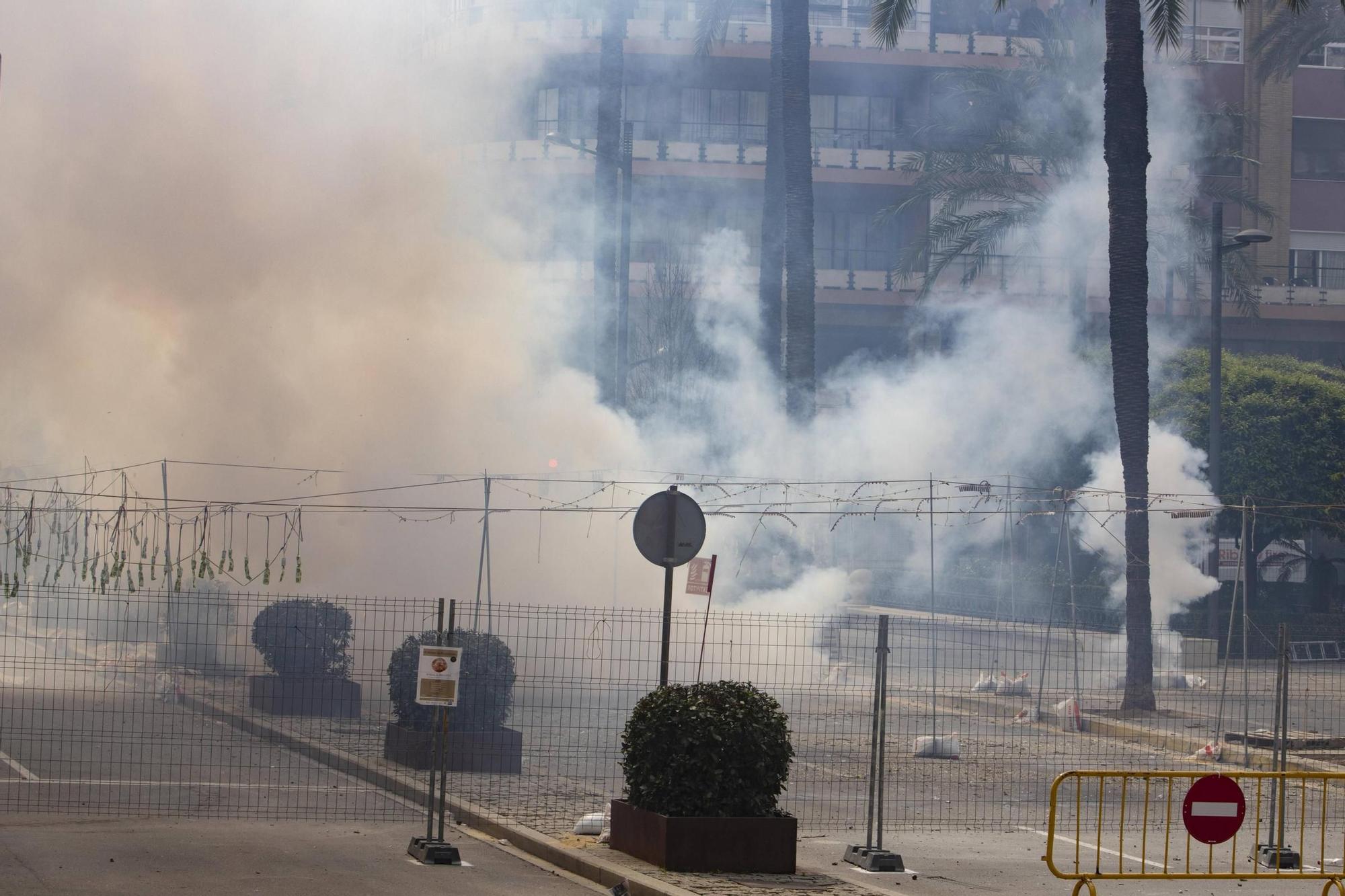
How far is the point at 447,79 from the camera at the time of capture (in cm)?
3788

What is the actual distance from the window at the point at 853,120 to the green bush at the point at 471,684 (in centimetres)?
4064

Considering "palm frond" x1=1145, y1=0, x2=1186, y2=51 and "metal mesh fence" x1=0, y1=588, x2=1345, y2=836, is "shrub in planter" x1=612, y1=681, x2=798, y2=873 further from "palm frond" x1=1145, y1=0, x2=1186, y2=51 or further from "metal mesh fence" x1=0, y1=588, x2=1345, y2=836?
"palm frond" x1=1145, y1=0, x2=1186, y2=51

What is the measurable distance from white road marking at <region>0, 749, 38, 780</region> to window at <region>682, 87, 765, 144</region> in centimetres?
4025

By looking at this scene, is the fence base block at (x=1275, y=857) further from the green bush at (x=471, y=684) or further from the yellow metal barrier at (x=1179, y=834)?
the green bush at (x=471, y=684)

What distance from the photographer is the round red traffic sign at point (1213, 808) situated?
705 cm

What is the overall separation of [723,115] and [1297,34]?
17.6 m

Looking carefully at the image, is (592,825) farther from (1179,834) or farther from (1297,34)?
(1297,34)

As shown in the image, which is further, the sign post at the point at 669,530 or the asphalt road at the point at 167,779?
the asphalt road at the point at 167,779

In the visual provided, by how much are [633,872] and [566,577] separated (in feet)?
60.3

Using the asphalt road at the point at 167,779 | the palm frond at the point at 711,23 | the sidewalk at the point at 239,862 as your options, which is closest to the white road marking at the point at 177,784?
the asphalt road at the point at 167,779

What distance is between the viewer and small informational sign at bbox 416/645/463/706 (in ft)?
28.7

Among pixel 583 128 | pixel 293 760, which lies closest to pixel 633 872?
pixel 293 760

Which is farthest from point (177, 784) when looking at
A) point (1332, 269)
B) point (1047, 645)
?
point (1332, 269)

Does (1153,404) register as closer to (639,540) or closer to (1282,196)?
(1282,196)
